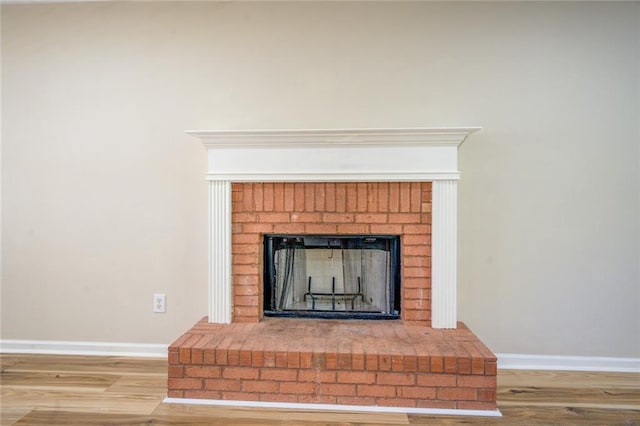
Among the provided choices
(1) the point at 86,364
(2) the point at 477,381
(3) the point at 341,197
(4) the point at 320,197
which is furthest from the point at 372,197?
(1) the point at 86,364

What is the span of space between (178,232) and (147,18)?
1352mm

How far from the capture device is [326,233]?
198cm

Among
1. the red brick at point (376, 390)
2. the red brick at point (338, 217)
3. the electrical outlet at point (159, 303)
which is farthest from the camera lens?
the electrical outlet at point (159, 303)

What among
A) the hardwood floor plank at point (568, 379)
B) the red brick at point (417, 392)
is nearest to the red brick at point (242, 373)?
the red brick at point (417, 392)

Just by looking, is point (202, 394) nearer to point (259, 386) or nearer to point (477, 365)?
point (259, 386)

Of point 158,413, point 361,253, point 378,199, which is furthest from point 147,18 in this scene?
point 158,413

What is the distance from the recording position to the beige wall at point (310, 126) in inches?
79.0

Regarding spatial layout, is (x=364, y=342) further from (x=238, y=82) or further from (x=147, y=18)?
(x=147, y=18)

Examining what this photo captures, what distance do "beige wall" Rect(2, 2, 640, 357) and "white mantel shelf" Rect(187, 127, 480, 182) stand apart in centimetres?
23

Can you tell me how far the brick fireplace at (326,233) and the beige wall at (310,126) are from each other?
0.80ft

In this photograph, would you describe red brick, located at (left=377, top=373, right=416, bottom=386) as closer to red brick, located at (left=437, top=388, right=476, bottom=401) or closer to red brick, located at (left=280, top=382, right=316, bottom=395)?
red brick, located at (left=437, top=388, right=476, bottom=401)

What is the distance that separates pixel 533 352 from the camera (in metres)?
2.04

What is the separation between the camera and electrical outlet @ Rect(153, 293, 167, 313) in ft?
7.06

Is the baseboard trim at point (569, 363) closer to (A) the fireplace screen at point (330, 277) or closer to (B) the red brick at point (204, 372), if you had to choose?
(A) the fireplace screen at point (330, 277)
